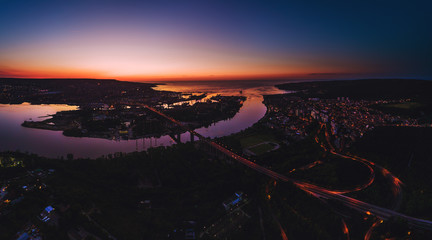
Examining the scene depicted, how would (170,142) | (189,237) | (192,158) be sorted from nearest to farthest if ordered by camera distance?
(189,237) → (192,158) → (170,142)

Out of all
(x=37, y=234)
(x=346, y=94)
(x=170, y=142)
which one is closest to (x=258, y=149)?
(x=170, y=142)

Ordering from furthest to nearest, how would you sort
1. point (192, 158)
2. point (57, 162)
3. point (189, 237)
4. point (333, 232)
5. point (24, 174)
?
point (192, 158)
point (57, 162)
point (24, 174)
point (333, 232)
point (189, 237)

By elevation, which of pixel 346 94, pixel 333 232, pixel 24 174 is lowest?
pixel 333 232

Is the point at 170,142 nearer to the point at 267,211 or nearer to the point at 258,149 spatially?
the point at 258,149

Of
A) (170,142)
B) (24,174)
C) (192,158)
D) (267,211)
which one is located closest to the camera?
(267,211)

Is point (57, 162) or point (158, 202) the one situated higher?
point (57, 162)

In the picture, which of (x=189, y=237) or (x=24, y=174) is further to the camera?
(x=24, y=174)

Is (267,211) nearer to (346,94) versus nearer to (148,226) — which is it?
(148,226)

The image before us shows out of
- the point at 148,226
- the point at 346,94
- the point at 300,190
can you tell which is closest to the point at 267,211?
the point at 300,190

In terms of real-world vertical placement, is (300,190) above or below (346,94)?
below
